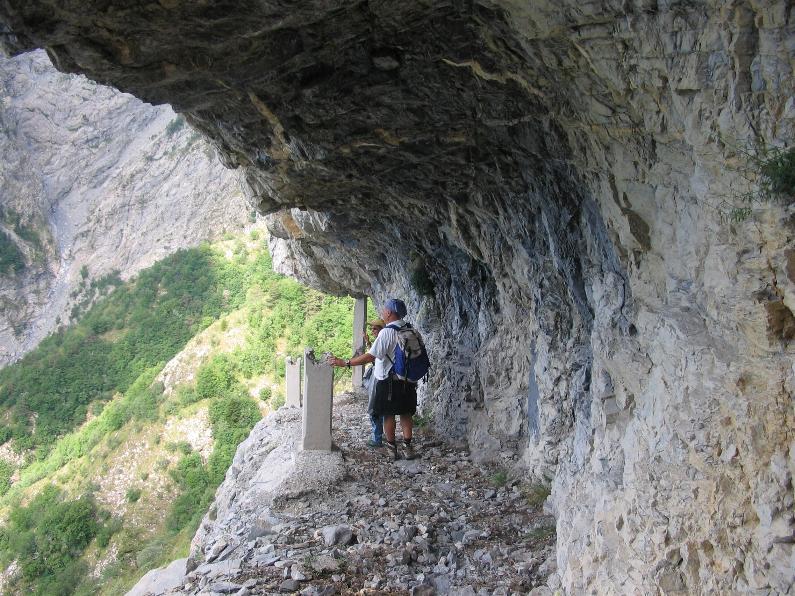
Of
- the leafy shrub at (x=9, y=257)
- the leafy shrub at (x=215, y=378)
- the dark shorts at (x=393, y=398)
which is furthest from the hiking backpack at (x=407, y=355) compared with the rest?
the leafy shrub at (x=9, y=257)

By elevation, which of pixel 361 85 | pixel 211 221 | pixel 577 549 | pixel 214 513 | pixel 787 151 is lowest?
pixel 214 513

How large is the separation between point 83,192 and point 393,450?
54780 millimetres

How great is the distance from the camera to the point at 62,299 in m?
50.5

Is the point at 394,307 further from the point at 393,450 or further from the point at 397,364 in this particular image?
the point at 393,450

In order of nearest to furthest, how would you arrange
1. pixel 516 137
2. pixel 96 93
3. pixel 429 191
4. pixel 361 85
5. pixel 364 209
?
pixel 361 85 < pixel 516 137 < pixel 429 191 < pixel 364 209 < pixel 96 93

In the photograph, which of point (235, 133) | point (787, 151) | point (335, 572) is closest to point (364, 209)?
point (235, 133)

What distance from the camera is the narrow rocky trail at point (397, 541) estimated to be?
4.67m

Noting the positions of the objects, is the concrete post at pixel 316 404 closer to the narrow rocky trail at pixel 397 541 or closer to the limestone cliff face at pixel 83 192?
the narrow rocky trail at pixel 397 541

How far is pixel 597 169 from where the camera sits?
14.1ft

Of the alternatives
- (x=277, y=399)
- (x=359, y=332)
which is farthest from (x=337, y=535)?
(x=277, y=399)

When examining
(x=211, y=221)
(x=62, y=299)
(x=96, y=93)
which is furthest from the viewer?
(x=96, y=93)

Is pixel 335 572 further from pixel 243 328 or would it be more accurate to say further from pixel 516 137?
pixel 243 328

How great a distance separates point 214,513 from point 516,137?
6926 mm

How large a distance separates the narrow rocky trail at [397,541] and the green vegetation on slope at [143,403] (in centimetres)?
1044
